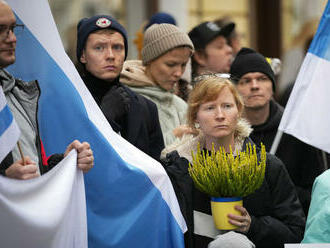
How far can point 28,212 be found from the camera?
378cm

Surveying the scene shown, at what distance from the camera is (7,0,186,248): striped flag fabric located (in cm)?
437

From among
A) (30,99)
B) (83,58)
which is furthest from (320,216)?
(83,58)

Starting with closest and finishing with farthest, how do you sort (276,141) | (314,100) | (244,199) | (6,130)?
(6,130) → (244,199) → (314,100) → (276,141)

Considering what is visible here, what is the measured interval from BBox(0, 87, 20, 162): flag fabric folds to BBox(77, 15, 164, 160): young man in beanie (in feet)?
4.00

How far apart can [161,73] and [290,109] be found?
952 mm

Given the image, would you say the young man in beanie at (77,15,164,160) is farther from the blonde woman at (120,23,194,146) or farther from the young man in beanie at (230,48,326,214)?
the young man in beanie at (230,48,326,214)

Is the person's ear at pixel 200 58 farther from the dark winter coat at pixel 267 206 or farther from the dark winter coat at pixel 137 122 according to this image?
the dark winter coat at pixel 267 206

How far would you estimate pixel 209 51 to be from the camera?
22.5ft

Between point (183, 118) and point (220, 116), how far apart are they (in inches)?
52.0

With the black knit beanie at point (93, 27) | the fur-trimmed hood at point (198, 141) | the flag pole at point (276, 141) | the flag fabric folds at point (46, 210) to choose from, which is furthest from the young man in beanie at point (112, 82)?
the flag fabric folds at point (46, 210)

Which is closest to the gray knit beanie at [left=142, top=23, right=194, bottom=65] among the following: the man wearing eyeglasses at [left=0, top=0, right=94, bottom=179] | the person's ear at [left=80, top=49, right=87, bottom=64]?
the person's ear at [left=80, top=49, right=87, bottom=64]

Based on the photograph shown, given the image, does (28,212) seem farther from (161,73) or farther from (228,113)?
(161,73)

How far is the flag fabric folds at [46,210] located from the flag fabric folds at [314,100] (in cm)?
169

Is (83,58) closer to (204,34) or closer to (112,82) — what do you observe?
(112,82)
